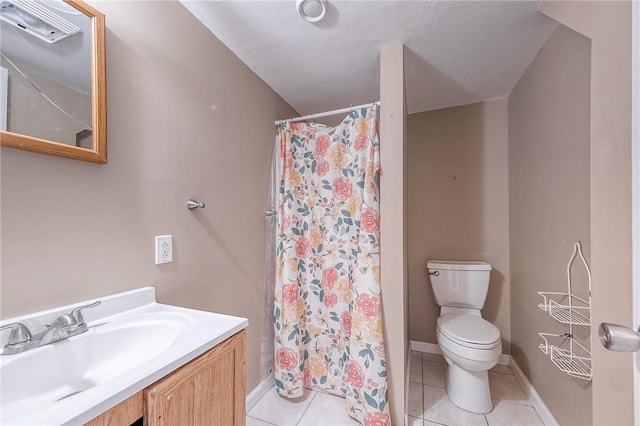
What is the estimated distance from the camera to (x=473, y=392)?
5.09ft

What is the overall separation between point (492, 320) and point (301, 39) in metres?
2.51

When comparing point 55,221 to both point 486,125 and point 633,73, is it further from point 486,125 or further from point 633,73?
point 486,125

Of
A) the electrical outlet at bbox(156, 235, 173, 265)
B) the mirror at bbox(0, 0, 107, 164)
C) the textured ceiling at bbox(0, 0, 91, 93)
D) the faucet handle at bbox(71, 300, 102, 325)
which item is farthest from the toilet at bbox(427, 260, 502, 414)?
the textured ceiling at bbox(0, 0, 91, 93)

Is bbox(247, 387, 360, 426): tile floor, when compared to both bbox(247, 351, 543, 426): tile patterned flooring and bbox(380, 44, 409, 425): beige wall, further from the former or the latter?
bbox(380, 44, 409, 425): beige wall

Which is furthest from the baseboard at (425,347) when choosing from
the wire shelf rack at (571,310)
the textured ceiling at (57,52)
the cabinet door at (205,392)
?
the textured ceiling at (57,52)

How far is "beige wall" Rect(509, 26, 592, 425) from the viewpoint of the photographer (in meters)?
1.15

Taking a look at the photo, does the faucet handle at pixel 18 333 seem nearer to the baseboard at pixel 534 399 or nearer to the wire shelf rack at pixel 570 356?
the wire shelf rack at pixel 570 356

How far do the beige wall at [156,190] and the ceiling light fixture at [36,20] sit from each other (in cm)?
13

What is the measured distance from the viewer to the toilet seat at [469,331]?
4.84 feet

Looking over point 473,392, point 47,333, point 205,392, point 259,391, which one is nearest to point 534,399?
point 473,392

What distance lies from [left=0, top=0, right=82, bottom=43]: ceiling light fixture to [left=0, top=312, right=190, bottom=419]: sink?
92cm

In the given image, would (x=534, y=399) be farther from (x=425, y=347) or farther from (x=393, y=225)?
(x=393, y=225)

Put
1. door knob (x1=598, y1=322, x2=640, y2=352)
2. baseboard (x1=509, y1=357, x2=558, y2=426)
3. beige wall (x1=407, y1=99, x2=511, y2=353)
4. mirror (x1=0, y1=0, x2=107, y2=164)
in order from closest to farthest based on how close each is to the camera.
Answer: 1. door knob (x1=598, y1=322, x2=640, y2=352)
2. mirror (x1=0, y1=0, x2=107, y2=164)
3. baseboard (x1=509, y1=357, x2=558, y2=426)
4. beige wall (x1=407, y1=99, x2=511, y2=353)

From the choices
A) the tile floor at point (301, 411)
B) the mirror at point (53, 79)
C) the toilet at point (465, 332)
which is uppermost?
the mirror at point (53, 79)
